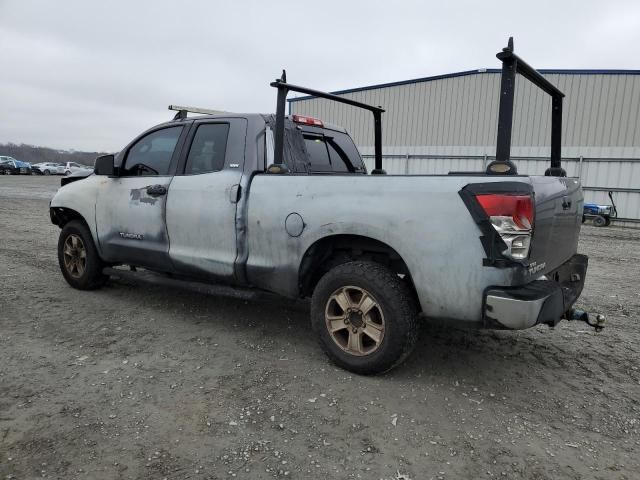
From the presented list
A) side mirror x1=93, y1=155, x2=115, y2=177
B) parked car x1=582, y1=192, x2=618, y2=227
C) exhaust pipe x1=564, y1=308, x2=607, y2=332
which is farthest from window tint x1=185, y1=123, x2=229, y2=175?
parked car x1=582, y1=192, x2=618, y2=227

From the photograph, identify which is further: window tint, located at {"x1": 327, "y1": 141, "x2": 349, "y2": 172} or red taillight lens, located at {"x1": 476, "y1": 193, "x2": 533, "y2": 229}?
window tint, located at {"x1": 327, "y1": 141, "x2": 349, "y2": 172}

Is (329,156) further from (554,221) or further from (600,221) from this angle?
(600,221)

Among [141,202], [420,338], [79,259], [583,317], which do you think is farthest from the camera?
[79,259]

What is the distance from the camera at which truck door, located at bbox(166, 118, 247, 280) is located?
386 centimetres

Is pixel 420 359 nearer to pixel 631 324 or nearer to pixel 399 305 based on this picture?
pixel 399 305

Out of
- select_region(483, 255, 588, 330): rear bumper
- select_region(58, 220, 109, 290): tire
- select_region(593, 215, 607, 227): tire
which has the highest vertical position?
select_region(483, 255, 588, 330): rear bumper

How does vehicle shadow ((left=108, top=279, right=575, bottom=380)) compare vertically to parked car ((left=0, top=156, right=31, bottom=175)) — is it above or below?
below

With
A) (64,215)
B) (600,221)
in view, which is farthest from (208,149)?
(600,221)

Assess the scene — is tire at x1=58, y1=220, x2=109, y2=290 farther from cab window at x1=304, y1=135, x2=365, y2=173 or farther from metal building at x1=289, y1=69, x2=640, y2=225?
metal building at x1=289, y1=69, x2=640, y2=225

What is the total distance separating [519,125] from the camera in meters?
17.3

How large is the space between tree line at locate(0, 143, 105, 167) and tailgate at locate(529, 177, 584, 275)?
239ft

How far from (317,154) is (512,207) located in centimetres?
229

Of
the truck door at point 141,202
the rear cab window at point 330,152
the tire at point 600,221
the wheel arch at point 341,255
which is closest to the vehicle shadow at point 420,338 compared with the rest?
the wheel arch at point 341,255

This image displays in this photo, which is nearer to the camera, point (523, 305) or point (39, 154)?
point (523, 305)
